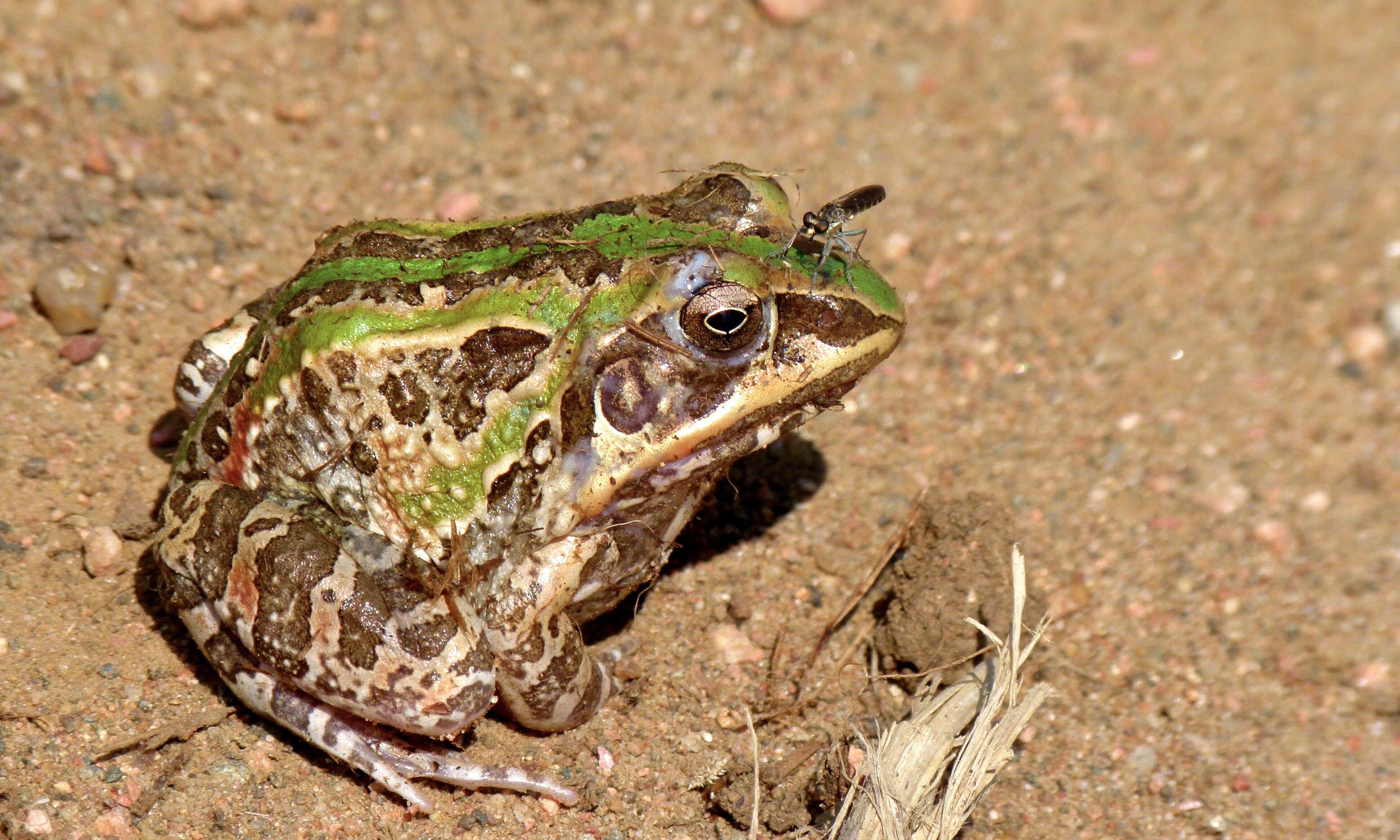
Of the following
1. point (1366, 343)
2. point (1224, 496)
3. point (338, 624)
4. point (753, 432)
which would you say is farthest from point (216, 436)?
point (1366, 343)

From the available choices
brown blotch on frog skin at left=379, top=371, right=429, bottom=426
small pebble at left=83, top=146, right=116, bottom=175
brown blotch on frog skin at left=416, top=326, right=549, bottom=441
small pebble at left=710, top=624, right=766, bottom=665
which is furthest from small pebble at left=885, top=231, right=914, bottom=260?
small pebble at left=83, top=146, right=116, bottom=175

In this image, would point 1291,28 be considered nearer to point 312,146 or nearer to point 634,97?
point 634,97

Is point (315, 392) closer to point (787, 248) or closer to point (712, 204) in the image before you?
point (712, 204)

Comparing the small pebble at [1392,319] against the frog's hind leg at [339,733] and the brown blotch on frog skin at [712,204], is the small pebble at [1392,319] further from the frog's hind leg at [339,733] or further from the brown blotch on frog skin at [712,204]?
the frog's hind leg at [339,733]

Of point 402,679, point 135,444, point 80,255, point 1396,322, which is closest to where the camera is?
point 402,679

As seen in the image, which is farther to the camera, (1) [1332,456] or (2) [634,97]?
(2) [634,97]

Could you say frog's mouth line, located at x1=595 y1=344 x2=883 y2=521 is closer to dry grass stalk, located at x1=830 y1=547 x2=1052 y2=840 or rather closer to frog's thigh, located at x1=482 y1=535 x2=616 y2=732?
frog's thigh, located at x1=482 y1=535 x2=616 y2=732

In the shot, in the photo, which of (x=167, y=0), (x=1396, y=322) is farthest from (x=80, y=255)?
(x=1396, y=322)
